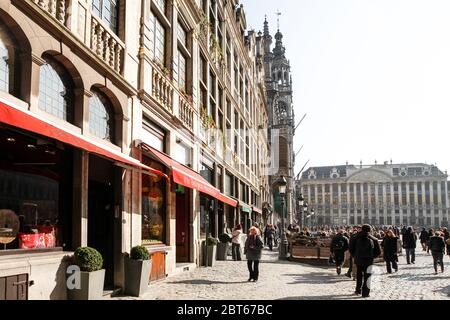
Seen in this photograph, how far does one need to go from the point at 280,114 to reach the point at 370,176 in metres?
87.5

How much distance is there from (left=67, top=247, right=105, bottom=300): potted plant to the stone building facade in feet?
0.84

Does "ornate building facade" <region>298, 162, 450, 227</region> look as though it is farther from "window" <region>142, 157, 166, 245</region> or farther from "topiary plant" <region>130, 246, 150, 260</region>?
"topiary plant" <region>130, 246, 150, 260</region>

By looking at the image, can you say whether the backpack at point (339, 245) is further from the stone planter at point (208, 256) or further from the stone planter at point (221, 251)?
the stone planter at point (221, 251)

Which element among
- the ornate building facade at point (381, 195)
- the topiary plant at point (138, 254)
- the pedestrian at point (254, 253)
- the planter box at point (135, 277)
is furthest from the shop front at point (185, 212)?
the ornate building facade at point (381, 195)

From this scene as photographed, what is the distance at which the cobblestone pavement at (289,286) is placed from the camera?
10.0 meters

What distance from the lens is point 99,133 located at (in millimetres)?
9688

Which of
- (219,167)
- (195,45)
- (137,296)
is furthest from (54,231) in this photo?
(219,167)

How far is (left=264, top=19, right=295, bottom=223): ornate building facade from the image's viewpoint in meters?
59.2

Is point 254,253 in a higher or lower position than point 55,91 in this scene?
lower

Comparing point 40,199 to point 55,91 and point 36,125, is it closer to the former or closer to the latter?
point 55,91

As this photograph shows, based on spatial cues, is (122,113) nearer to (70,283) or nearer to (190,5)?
(70,283)

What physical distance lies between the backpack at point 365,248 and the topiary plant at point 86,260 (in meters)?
6.04

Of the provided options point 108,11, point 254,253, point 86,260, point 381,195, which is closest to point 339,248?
point 254,253

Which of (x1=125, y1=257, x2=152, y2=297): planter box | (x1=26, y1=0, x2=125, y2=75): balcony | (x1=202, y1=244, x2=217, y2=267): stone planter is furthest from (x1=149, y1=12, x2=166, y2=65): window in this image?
(x1=202, y1=244, x2=217, y2=267): stone planter
